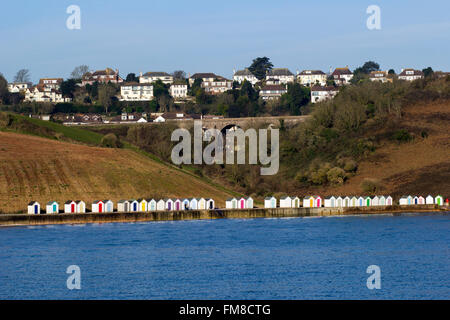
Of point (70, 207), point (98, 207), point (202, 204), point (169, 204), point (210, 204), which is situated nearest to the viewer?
point (70, 207)

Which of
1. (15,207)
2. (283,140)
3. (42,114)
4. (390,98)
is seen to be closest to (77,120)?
(42,114)

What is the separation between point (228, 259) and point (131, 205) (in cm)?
2905

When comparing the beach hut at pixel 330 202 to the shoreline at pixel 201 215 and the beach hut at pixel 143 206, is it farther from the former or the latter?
the beach hut at pixel 143 206

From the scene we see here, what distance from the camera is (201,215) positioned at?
91.2 meters

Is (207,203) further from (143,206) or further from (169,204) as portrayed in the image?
(143,206)

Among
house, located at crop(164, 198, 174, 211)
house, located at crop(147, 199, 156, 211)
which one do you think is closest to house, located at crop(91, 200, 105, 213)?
house, located at crop(147, 199, 156, 211)

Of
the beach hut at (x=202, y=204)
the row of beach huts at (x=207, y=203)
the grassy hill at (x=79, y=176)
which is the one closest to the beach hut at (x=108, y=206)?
the row of beach huts at (x=207, y=203)

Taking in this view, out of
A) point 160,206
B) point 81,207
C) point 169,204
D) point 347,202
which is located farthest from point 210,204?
point 347,202

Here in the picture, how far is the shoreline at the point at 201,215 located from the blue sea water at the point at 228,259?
2.03 m

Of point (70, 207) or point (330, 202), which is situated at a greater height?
point (70, 207)

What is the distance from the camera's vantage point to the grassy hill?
94.3m

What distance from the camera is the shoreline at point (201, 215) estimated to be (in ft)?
274

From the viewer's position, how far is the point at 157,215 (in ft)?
291
